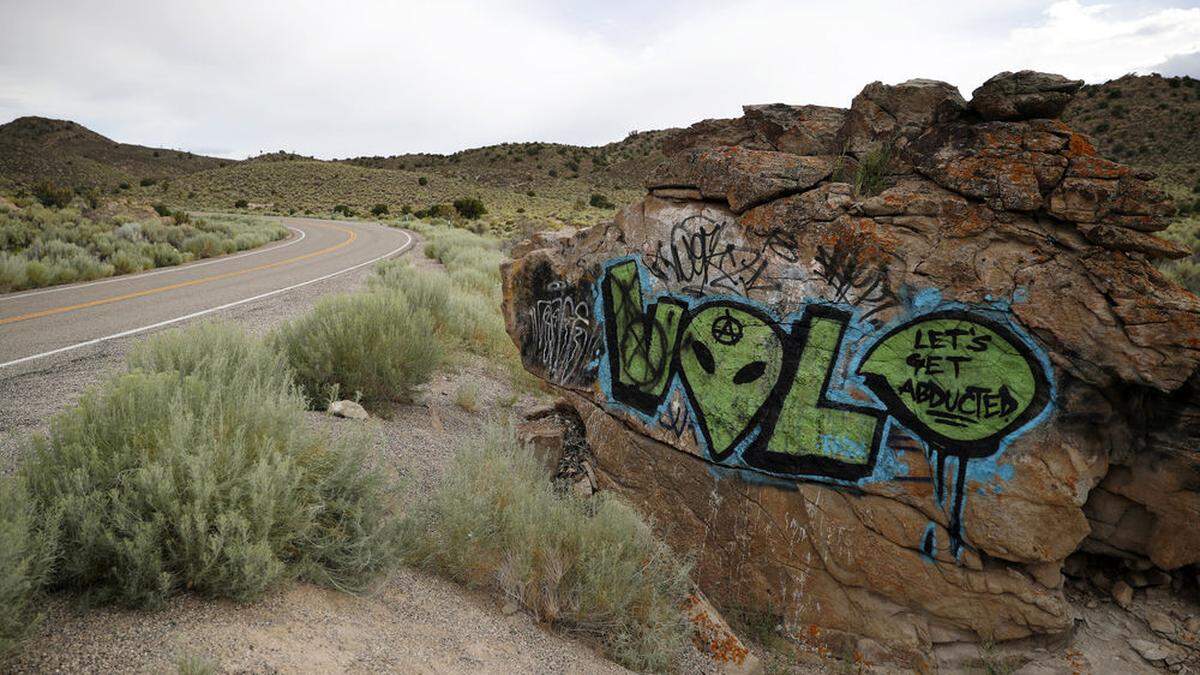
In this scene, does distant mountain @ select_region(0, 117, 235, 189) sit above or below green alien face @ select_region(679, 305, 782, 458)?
above

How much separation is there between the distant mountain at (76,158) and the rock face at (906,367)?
5889 centimetres

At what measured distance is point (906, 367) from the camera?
412 centimetres

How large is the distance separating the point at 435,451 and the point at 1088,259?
4900 millimetres

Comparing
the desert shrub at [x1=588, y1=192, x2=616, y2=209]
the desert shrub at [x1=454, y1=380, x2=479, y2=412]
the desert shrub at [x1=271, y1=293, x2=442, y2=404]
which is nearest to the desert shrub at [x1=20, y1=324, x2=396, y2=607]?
the desert shrub at [x1=271, y1=293, x2=442, y2=404]

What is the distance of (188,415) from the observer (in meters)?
2.86

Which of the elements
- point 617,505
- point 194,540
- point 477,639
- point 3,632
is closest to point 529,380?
point 617,505

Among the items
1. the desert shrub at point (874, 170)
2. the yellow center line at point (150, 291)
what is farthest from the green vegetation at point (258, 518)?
the yellow center line at point (150, 291)

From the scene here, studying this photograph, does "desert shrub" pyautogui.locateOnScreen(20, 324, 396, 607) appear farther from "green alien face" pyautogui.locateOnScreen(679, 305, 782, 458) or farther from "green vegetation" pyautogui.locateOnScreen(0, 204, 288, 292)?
"green vegetation" pyautogui.locateOnScreen(0, 204, 288, 292)

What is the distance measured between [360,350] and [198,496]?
3367mm

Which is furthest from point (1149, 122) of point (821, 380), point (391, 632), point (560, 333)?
point (391, 632)

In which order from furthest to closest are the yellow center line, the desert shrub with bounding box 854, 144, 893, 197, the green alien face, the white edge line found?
1. the white edge line
2. the yellow center line
3. the green alien face
4. the desert shrub with bounding box 854, 144, 893, 197

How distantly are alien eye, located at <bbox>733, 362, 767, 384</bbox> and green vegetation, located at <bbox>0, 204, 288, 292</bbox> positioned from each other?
13675 mm

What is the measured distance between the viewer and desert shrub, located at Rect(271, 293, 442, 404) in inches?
229

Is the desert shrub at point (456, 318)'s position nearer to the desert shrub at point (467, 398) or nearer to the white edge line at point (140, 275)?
the desert shrub at point (467, 398)
